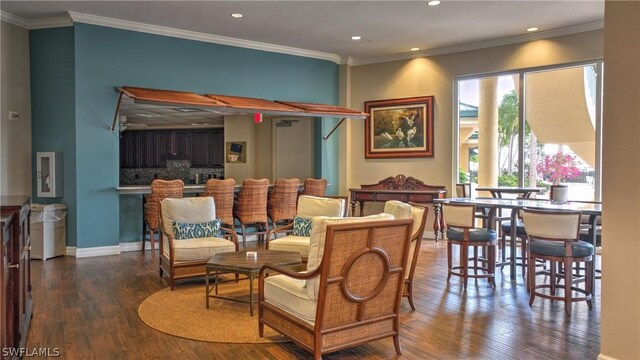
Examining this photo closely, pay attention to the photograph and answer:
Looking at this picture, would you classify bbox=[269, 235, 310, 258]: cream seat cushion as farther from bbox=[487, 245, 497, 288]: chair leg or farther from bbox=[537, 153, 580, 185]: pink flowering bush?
bbox=[537, 153, 580, 185]: pink flowering bush

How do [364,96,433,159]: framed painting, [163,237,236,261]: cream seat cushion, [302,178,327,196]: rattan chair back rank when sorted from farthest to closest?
1. [364,96,433,159]: framed painting
2. [302,178,327,196]: rattan chair back
3. [163,237,236,261]: cream seat cushion

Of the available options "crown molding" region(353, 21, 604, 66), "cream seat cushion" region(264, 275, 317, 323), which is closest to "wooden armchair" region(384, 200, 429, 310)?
"cream seat cushion" region(264, 275, 317, 323)

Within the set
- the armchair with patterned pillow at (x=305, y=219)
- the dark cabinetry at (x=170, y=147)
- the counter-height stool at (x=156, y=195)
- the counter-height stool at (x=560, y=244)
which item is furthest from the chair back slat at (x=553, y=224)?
the dark cabinetry at (x=170, y=147)

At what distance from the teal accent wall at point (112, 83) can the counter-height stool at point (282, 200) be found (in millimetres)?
1752

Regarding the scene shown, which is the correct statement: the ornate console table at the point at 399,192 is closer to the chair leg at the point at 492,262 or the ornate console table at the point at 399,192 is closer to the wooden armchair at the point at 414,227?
the chair leg at the point at 492,262

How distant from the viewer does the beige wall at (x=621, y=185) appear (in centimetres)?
258

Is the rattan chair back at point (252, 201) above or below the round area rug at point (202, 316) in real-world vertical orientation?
above

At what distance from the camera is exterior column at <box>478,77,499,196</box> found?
7.89 m

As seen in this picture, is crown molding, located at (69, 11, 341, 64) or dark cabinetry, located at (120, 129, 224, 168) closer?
crown molding, located at (69, 11, 341, 64)

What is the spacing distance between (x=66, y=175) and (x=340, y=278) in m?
5.27

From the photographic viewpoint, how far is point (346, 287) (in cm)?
287

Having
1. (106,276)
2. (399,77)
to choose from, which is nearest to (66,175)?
(106,276)

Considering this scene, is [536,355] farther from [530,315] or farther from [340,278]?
[340,278]

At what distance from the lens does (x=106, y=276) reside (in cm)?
529
